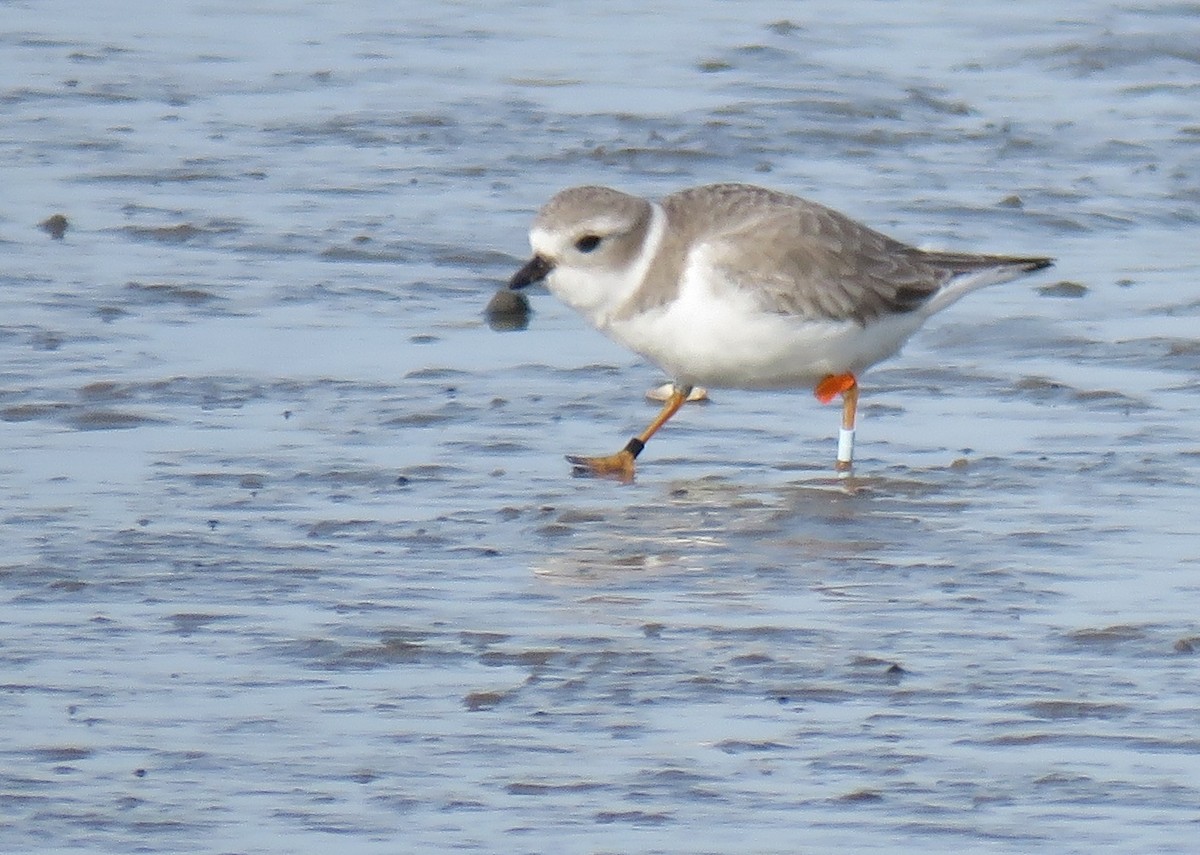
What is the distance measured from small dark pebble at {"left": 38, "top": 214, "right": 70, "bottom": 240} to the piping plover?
10.3 ft

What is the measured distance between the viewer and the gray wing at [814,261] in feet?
26.5

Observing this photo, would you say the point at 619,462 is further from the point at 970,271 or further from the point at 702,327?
the point at 970,271

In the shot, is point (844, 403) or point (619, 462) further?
point (844, 403)

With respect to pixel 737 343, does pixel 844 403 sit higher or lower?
lower

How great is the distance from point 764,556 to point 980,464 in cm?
120

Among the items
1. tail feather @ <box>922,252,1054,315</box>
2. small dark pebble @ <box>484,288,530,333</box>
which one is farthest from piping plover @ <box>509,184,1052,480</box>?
small dark pebble @ <box>484,288,530,333</box>

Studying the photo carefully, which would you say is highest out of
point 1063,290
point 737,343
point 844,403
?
point 737,343

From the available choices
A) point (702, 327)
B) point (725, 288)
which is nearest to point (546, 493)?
point (702, 327)

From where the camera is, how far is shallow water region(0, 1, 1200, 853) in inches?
207

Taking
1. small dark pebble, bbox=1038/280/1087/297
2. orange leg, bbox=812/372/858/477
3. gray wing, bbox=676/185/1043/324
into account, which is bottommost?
small dark pebble, bbox=1038/280/1087/297

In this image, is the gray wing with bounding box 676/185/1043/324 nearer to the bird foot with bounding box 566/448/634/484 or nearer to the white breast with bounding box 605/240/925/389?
the white breast with bounding box 605/240/925/389

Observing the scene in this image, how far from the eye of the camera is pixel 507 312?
9805 millimetres

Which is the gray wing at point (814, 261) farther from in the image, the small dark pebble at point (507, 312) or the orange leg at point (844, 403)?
the small dark pebble at point (507, 312)

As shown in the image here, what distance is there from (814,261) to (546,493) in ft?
4.00
